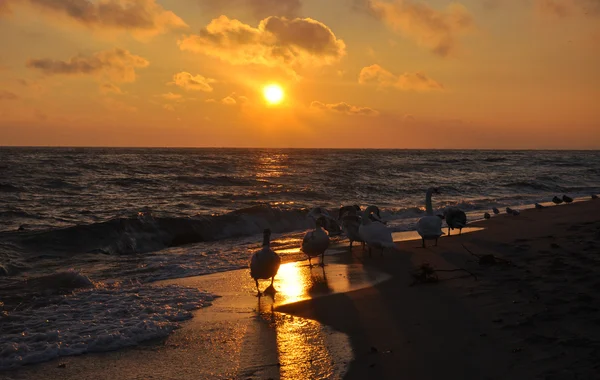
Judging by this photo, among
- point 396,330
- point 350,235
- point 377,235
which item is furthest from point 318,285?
point 350,235

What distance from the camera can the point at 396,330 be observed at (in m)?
6.88

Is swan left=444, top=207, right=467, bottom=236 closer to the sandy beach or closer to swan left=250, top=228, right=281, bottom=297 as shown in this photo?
the sandy beach

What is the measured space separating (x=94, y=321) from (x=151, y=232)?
1123 centimetres

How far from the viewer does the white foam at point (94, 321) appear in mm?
6871

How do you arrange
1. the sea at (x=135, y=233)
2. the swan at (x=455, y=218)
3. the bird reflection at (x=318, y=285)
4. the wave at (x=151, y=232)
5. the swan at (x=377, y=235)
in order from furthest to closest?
the wave at (x=151, y=232)
the swan at (x=455, y=218)
the swan at (x=377, y=235)
the bird reflection at (x=318, y=285)
the sea at (x=135, y=233)

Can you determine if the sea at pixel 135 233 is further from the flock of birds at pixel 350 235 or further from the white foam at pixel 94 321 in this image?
the flock of birds at pixel 350 235

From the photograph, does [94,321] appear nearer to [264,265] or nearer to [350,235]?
[264,265]

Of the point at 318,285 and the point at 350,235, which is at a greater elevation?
the point at 350,235

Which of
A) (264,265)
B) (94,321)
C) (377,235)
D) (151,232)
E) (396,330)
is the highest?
(377,235)

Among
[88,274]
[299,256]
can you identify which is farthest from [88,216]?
[299,256]

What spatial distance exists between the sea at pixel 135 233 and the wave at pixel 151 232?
0.05 meters

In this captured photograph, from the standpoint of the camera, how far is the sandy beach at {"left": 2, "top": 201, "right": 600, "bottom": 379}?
5578mm

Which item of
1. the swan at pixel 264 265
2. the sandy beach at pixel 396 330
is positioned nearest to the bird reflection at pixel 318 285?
the sandy beach at pixel 396 330

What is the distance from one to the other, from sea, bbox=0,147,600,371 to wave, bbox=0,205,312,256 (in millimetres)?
45
